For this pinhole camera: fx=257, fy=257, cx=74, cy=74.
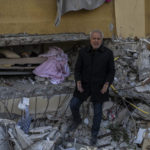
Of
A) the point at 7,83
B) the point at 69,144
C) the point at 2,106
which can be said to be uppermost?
the point at 7,83

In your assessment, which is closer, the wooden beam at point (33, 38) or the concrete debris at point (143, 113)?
the concrete debris at point (143, 113)

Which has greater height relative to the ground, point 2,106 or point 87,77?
point 87,77

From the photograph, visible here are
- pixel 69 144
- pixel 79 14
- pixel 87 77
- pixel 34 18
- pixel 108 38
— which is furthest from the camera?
pixel 108 38

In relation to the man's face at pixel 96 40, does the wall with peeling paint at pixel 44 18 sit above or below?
above

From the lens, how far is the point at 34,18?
19.8 ft

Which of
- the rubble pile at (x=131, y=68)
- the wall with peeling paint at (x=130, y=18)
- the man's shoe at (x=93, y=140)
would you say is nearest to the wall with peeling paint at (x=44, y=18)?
the wall with peeling paint at (x=130, y=18)

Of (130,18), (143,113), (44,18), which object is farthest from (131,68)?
(44,18)

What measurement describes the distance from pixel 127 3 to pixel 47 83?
2.93 meters

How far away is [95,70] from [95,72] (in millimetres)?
37

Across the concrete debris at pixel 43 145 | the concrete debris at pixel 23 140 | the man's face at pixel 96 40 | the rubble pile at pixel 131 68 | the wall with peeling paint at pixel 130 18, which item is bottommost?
the concrete debris at pixel 43 145

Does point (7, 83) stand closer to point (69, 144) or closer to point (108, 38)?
point (69, 144)

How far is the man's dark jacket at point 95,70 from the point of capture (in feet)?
14.0

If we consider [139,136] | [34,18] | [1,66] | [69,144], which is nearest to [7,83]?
[1,66]

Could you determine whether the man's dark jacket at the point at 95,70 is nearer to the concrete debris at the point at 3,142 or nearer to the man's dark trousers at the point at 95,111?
the man's dark trousers at the point at 95,111
